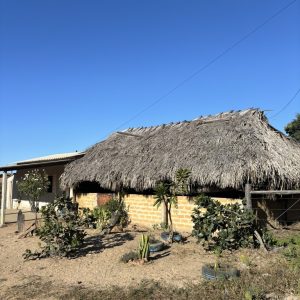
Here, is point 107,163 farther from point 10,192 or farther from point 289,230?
point 10,192

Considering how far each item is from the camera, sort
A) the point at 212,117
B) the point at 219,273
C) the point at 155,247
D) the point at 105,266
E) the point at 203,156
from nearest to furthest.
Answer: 1. the point at 219,273
2. the point at 105,266
3. the point at 155,247
4. the point at 203,156
5. the point at 212,117

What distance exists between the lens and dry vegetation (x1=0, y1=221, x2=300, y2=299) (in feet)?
18.3

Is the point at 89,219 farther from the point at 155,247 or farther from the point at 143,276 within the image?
the point at 143,276

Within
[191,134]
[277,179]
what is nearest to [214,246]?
[277,179]

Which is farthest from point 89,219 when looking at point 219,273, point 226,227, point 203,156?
point 219,273

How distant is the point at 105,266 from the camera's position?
7.64 metres

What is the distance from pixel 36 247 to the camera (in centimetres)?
976

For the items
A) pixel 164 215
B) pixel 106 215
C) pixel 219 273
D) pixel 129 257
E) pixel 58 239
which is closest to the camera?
pixel 219 273

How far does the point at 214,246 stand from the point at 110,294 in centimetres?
351

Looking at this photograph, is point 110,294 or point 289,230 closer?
point 110,294

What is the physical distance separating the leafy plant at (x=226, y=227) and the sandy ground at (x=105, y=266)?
0.41 m

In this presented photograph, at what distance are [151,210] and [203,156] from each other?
2.58 m

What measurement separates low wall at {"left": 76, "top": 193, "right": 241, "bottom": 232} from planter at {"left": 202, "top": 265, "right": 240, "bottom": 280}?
4463 millimetres

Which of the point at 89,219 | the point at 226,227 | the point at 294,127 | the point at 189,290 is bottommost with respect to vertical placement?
the point at 189,290
